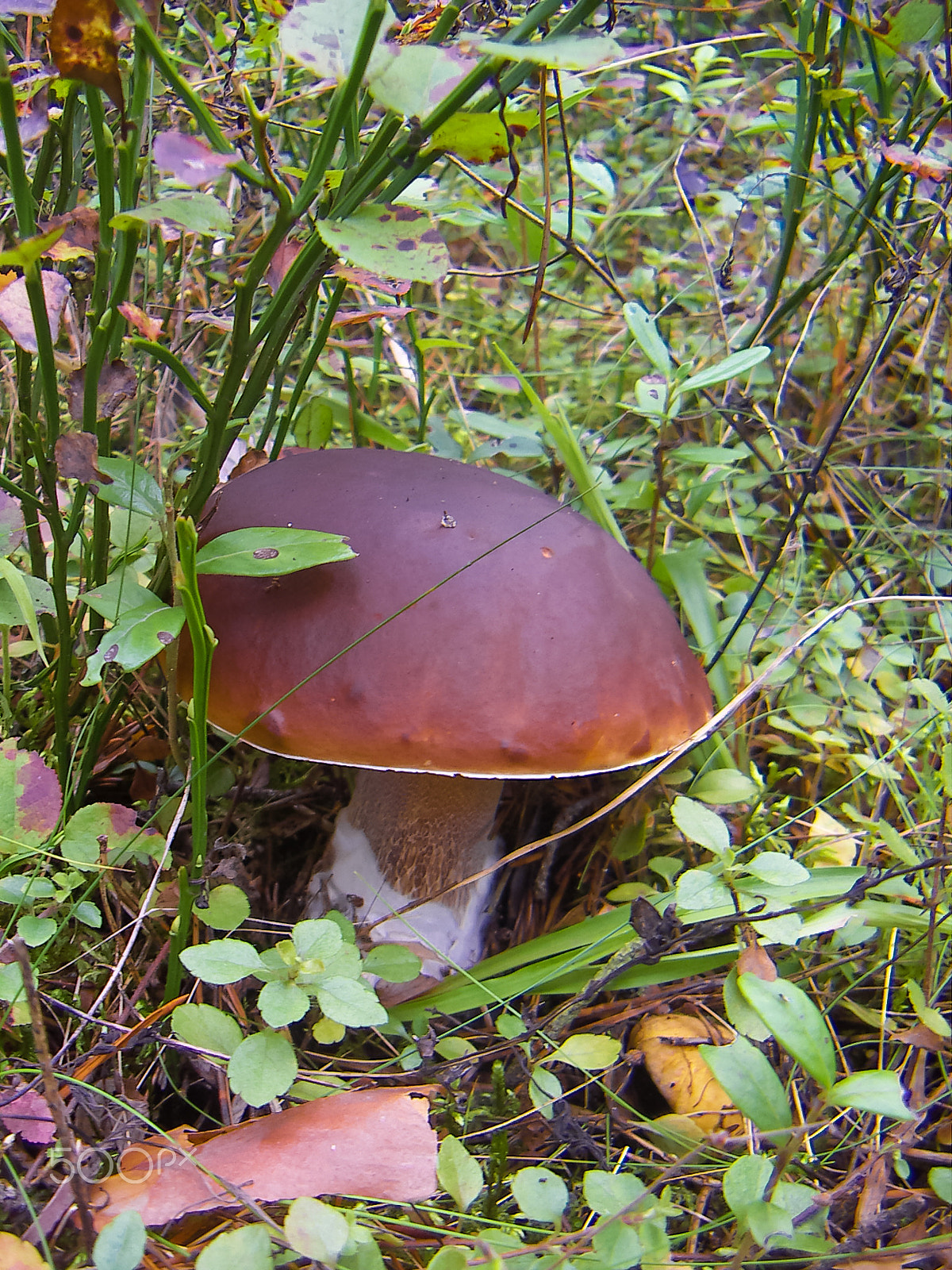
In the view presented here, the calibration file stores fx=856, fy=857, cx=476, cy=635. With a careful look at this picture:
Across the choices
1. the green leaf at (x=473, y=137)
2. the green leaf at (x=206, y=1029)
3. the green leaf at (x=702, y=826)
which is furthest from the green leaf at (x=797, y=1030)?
the green leaf at (x=473, y=137)

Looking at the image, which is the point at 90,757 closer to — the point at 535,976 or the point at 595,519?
the point at 535,976

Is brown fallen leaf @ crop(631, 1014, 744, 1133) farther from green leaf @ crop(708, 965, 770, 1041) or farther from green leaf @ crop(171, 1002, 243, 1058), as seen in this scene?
green leaf @ crop(171, 1002, 243, 1058)

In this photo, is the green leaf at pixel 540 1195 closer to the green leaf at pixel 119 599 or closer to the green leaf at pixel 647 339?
the green leaf at pixel 119 599

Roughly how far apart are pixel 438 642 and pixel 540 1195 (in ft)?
2.02

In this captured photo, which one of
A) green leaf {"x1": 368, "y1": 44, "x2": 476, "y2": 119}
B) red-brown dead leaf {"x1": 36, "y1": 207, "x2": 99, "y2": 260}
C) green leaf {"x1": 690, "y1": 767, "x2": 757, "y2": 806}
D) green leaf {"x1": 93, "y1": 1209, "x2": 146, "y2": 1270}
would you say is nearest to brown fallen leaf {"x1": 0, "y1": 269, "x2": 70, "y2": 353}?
red-brown dead leaf {"x1": 36, "y1": 207, "x2": 99, "y2": 260}

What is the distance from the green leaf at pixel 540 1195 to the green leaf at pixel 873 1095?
273 mm

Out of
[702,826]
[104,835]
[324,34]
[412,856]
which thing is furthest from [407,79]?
[412,856]

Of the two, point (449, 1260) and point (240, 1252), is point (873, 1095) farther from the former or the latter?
point (240, 1252)

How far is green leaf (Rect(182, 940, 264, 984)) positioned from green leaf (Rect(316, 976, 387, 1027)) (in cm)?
8

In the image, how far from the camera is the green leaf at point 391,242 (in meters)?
0.81

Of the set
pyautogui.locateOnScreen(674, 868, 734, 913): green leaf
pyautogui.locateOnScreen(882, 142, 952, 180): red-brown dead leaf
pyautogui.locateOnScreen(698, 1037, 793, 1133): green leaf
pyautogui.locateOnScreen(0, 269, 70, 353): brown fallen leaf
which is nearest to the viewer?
pyautogui.locateOnScreen(698, 1037, 793, 1133): green leaf

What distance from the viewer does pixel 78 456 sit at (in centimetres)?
98

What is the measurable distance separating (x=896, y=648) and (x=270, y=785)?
4.20 feet

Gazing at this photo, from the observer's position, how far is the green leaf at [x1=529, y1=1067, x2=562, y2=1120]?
1.07 meters
